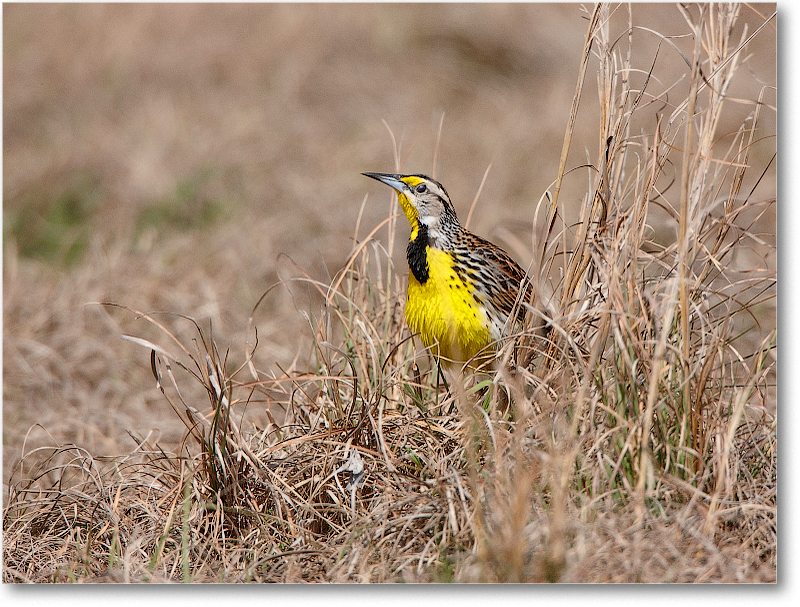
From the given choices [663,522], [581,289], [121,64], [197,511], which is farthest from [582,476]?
[121,64]

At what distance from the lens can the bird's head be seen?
3.07 metres

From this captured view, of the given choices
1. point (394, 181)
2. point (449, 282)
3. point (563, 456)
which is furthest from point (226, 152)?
point (563, 456)

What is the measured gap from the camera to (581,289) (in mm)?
2578

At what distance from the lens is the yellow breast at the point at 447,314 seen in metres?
2.93

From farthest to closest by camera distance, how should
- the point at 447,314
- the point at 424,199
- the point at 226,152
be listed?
the point at 226,152 < the point at 424,199 < the point at 447,314

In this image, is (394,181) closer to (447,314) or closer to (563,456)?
(447,314)

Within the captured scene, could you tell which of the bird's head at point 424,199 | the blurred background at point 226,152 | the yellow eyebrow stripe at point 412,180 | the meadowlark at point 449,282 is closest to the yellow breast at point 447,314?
the meadowlark at point 449,282

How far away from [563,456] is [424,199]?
3.88 ft

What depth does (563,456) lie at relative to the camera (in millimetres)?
2244

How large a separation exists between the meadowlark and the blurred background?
3.71 ft

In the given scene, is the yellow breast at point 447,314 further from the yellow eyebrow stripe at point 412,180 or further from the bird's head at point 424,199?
the yellow eyebrow stripe at point 412,180

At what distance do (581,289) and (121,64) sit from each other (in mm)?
6399

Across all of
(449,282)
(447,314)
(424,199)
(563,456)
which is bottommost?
(563,456)

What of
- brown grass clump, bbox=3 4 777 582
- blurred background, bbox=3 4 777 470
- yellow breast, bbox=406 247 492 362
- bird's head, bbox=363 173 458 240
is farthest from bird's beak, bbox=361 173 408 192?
blurred background, bbox=3 4 777 470
